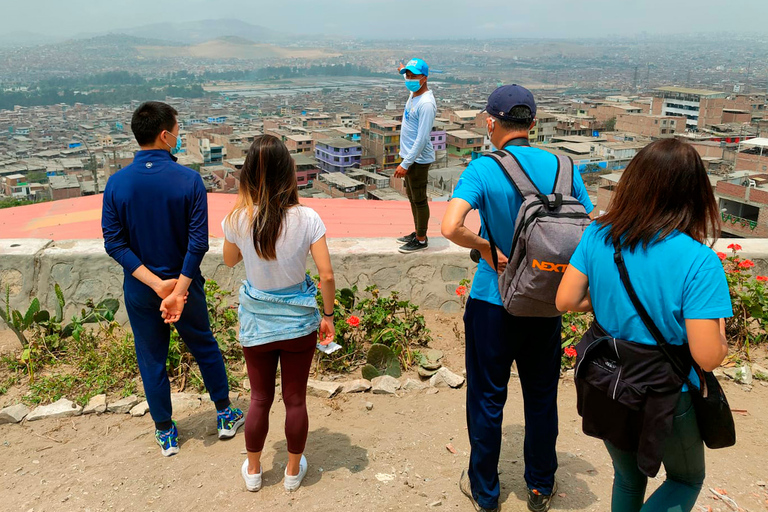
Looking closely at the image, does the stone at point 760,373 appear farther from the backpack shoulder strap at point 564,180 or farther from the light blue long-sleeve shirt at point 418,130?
the light blue long-sleeve shirt at point 418,130

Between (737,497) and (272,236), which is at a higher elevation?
(272,236)

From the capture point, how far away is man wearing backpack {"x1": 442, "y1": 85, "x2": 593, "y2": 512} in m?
1.94

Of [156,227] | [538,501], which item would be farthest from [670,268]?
[156,227]

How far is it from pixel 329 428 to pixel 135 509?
87cm

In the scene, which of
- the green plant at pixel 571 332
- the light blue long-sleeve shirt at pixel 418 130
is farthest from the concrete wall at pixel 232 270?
the green plant at pixel 571 332

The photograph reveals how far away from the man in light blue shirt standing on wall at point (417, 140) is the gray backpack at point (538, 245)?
1894 mm

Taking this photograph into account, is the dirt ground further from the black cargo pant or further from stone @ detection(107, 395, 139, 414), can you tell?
the black cargo pant

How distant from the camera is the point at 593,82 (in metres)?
116

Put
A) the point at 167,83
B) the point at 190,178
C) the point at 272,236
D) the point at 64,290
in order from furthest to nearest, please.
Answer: the point at 167,83 < the point at 64,290 < the point at 190,178 < the point at 272,236

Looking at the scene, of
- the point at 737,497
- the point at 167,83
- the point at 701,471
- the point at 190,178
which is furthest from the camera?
the point at 167,83

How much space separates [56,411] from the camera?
2.98 m

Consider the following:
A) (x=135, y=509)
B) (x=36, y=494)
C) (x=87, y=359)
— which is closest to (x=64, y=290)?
(x=87, y=359)

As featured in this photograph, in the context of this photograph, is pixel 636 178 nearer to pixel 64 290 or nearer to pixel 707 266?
pixel 707 266

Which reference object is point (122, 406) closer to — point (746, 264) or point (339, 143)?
point (746, 264)
